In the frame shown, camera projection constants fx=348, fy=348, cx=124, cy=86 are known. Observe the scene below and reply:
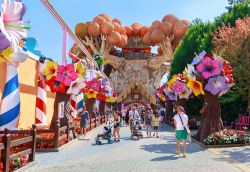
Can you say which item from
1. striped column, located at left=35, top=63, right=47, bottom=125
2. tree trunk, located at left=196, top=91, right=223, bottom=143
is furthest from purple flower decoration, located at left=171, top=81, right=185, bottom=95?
striped column, located at left=35, top=63, right=47, bottom=125

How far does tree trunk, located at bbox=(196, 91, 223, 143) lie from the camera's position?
14992 millimetres

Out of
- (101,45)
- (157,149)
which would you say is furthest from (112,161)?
(101,45)

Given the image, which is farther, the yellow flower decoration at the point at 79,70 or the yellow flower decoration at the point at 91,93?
the yellow flower decoration at the point at 91,93

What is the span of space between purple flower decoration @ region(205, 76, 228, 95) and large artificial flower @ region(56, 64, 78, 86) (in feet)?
19.4

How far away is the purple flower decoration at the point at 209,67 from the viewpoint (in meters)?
14.9

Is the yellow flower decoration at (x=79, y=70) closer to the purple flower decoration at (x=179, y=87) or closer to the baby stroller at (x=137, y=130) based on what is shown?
the baby stroller at (x=137, y=130)

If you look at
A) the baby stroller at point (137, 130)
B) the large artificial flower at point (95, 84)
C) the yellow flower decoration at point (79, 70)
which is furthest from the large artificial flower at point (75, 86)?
the large artificial flower at point (95, 84)

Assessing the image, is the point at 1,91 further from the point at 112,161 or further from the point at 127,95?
the point at 127,95

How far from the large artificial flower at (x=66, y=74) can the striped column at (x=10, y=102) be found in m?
2.08

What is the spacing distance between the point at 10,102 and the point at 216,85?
27.8 feet

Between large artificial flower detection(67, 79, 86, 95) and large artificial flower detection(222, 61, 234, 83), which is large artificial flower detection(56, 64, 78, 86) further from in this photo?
large artificial flower detection(222, 61, 234, 83)

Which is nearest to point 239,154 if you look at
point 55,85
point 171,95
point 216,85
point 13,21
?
point 216,85

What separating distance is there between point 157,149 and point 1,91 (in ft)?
21.4

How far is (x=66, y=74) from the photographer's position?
1544cm
